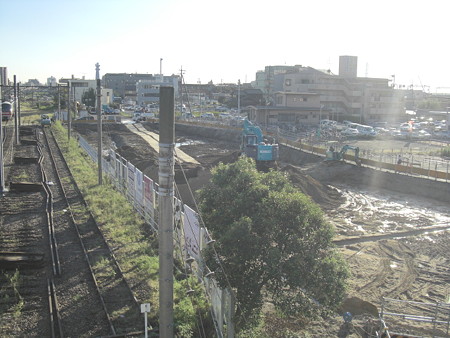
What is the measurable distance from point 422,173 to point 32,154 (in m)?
24.8

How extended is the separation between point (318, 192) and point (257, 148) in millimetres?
6313

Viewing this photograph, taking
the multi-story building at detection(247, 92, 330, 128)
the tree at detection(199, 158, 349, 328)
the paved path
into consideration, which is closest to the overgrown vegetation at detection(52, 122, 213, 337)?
the tree at detection(199, 158, 349, 328)

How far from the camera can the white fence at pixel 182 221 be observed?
8836 millimetres

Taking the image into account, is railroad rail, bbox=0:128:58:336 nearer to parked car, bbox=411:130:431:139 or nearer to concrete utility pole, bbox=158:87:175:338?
concrete utility pole, bbox=158:87:175:338

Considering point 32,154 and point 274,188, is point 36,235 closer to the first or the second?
point 274,188

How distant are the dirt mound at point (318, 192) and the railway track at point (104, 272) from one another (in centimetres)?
1155

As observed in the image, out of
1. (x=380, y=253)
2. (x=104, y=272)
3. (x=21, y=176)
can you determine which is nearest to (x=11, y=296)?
(x=104, y=272)

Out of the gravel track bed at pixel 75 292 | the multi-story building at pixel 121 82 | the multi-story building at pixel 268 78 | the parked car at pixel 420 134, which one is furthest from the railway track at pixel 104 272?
the multi-story building at pixel 121 82

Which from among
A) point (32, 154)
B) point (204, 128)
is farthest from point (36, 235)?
point (204, 128)

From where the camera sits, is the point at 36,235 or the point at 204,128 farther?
the point at 204,128

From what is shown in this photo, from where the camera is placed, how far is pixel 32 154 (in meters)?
31.4

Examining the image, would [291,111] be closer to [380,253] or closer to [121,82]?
[380,253]

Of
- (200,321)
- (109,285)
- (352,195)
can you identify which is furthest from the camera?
(352,195)

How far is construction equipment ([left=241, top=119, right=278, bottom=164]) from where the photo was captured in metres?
30.5
